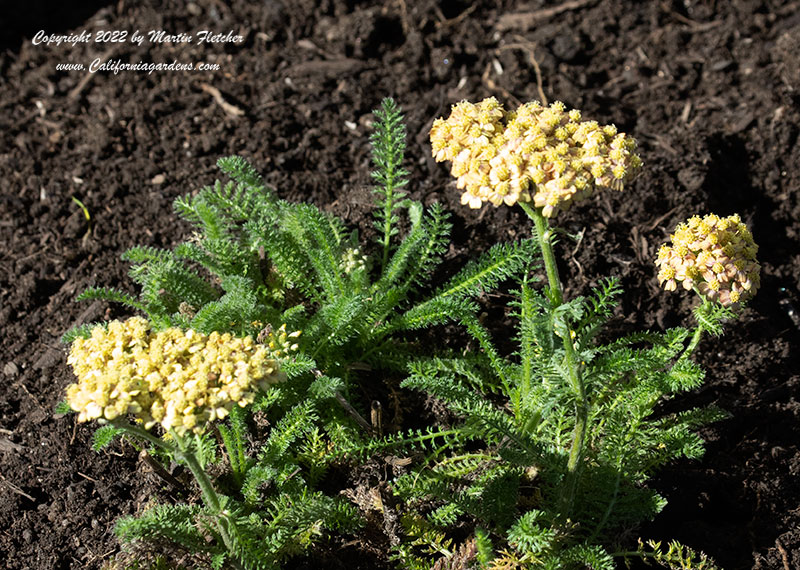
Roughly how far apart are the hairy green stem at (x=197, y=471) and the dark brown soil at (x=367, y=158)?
0.42 metres

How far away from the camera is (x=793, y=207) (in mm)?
3473

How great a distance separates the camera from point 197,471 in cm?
197

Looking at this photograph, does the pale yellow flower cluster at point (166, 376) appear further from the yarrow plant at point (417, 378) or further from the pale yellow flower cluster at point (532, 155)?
the pale yellow flower cluster at point (532, 155)

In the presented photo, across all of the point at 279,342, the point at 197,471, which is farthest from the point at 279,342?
the point at 197,471

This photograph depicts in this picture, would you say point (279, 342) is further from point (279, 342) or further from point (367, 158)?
point (367, 158)

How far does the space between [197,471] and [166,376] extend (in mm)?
265

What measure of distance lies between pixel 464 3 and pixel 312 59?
90cm

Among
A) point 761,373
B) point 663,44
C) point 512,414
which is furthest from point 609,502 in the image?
point 663,44

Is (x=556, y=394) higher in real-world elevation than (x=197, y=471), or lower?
lower

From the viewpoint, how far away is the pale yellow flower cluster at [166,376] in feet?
5.93
